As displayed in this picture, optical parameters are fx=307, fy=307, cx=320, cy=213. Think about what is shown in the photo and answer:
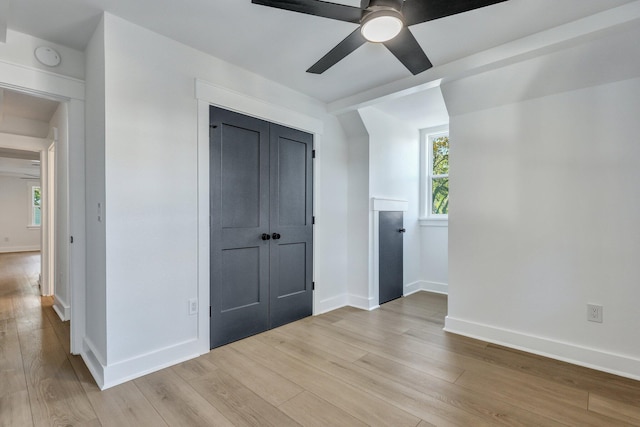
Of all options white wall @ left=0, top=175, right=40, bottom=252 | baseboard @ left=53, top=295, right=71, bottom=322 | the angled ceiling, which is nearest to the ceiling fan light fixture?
the angled ceiling

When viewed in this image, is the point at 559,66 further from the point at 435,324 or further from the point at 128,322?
the point at 128,322

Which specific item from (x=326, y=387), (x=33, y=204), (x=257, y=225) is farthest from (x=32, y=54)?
(x=33, y=204)

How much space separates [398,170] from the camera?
4.22 metres

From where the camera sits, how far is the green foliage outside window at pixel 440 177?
4500 mm

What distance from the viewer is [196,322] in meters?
2.44

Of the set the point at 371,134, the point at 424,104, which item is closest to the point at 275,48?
the point at 371,134

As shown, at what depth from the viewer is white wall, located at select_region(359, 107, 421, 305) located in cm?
377

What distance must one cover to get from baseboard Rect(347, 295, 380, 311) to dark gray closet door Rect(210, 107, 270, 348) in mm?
1234

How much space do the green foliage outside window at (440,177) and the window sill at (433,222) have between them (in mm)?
143

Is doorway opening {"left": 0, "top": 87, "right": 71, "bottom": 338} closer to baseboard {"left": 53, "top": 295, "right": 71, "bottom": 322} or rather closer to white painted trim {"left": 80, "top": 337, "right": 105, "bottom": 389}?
baseboard {"left": 53, "top": 295, "right": 71, "bottom": 322}

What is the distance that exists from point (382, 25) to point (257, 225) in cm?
196

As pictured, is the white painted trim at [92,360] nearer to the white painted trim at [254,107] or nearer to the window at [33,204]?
the white painted trim at [254,107]

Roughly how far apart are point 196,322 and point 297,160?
72.1 inches

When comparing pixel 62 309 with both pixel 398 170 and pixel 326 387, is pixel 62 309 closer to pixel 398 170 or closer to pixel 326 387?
pixel 326 387
